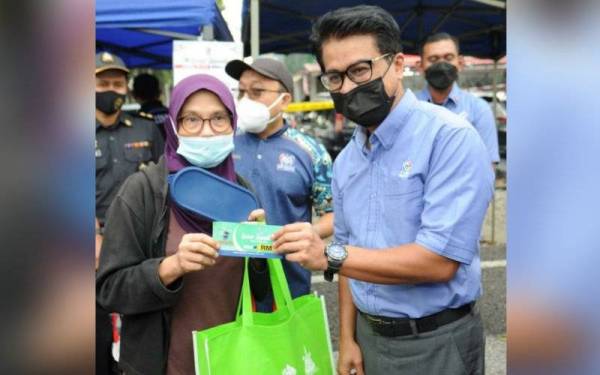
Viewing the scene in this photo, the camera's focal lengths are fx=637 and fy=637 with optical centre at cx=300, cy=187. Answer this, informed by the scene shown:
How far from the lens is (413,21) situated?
11.5m

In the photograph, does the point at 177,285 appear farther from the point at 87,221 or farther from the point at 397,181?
the point at 87,221

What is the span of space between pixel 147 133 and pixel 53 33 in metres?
3.84

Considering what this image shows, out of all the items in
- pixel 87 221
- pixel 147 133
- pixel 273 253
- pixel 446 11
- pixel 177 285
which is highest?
pixel 446 11

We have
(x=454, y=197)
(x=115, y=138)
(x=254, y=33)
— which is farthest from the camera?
(x=254, y=33)

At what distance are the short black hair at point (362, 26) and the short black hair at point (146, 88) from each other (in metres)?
4.39

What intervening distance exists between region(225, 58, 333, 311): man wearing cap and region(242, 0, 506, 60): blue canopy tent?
5.80 metres

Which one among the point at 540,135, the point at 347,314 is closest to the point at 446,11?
the point at 347,314

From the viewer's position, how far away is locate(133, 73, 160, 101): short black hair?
20.0 feet

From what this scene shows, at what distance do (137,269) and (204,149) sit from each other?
1.60 feet

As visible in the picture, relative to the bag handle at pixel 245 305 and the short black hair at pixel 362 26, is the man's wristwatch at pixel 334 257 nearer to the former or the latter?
the bag handle at pixel 245 305

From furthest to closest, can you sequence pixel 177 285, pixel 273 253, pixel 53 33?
pixel 177 285
pixel 273 253
pixel 53 33

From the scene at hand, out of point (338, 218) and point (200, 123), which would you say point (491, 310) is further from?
point (200, 123)

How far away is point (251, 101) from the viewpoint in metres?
3.38

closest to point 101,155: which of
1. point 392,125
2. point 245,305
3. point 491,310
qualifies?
point 245,305
